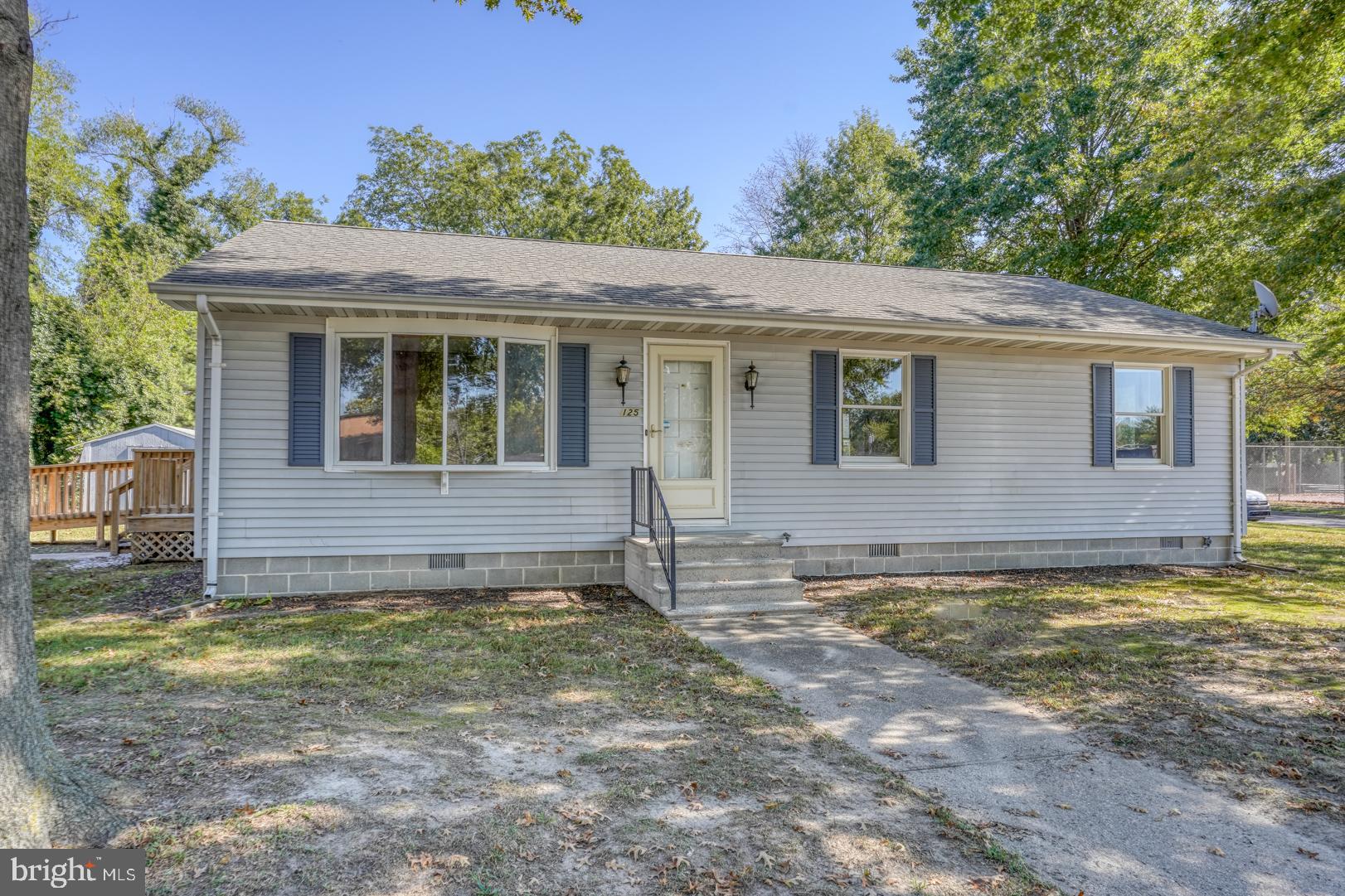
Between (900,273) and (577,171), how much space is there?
16.0m

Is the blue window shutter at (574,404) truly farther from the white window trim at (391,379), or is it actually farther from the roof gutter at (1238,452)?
the roof gutter at (1238,452)

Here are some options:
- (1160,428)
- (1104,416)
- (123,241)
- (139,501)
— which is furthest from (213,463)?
(123,241)

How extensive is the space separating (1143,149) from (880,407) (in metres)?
11.5

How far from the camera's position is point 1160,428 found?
365 inches

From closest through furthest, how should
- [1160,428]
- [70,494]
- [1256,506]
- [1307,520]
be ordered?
[1160,428] < [70,494] < [1256,506] < [1307,520]

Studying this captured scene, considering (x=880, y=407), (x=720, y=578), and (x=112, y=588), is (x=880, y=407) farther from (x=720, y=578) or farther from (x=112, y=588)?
(x=112, y=588)

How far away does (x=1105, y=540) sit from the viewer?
908 cm

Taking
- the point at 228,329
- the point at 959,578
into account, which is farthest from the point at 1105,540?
the point at 228,329

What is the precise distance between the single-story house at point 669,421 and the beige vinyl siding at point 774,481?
0.03 meters

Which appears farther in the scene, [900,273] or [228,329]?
[900,273]

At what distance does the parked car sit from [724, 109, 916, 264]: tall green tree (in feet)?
38.8

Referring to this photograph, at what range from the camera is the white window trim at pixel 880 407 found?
26.7 feet

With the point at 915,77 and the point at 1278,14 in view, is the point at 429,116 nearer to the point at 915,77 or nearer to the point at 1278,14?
the point at 915,77

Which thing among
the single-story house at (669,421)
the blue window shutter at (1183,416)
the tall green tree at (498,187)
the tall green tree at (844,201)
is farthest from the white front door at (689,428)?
the tall green tree at (844,201)
